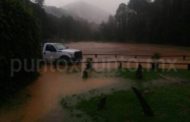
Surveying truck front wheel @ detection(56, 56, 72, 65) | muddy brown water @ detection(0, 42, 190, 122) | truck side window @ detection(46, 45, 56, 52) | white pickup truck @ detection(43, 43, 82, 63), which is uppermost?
truck side window @ detection(46, 45, 56, 52)

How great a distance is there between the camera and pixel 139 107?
Answer: 40.6 feet

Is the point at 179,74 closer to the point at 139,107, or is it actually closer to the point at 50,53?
the point at 139,107

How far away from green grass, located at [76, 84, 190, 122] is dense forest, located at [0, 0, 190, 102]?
4.50 metres

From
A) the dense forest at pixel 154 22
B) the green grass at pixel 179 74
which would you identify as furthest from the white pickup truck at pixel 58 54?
the dense forest at pixel 154 22

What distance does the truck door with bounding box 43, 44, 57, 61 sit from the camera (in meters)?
29.1

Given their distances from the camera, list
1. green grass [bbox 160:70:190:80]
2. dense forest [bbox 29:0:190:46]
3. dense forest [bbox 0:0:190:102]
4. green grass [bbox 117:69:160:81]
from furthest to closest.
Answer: dense forest [bbox 29:0:190:46], green grass [bbox 160:70:190:80], green grass [bbox 117:69:160:81], dense forest [bbox 0:0:190:102]

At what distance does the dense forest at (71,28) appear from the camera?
15516 millimetres

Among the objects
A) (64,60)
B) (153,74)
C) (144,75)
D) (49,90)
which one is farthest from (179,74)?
(64,60)

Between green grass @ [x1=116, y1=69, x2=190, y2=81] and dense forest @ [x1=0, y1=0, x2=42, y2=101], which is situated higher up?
dense forest @ [x1=0, y1=0, x2=42, y2=101]

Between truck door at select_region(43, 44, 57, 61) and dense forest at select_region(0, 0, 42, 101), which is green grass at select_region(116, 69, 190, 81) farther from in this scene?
truck door at select_region(43, 44, 57, 61)

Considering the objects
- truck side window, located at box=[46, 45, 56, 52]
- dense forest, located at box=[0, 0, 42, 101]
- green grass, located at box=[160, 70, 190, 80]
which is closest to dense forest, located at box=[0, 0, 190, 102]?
dense forest, located at box=[0, 0, 42, 101]

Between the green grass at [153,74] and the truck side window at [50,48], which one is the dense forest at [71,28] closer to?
the truck side window at [50,48]

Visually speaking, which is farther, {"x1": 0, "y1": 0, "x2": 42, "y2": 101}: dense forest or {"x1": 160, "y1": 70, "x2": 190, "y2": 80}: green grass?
{"x1": 160, "y1": 70, "x2": 190, "y2": 80}: green grass

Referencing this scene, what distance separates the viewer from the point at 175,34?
2857 inches
